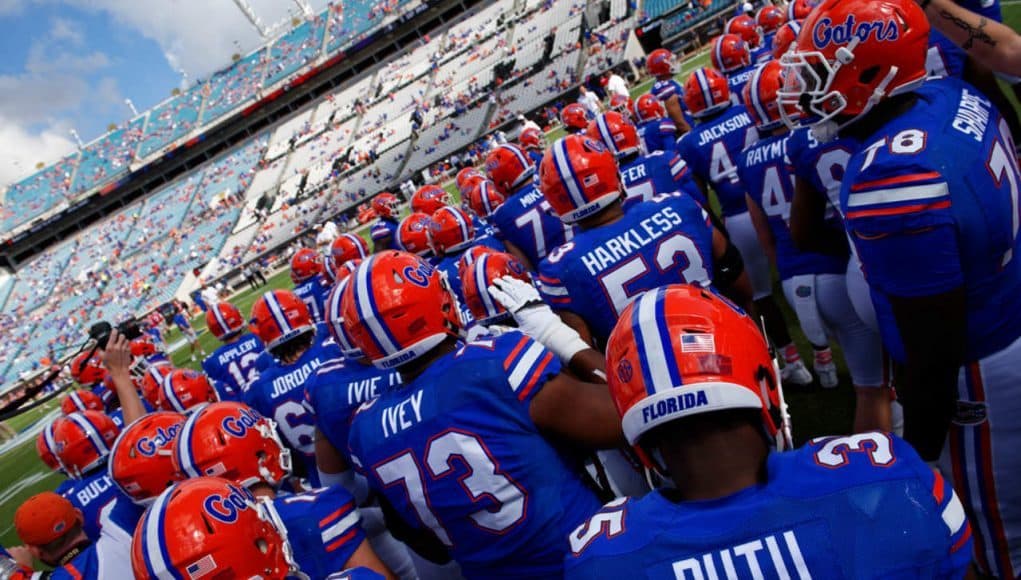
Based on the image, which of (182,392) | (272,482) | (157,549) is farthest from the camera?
(182,392)

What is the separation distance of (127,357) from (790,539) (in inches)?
244

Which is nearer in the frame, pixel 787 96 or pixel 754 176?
pixel 787 96

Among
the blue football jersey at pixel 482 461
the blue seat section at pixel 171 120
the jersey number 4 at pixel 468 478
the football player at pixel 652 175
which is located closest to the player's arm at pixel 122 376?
the blue football jersey at pixel 482 461

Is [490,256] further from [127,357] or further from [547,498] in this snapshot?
[127,357]

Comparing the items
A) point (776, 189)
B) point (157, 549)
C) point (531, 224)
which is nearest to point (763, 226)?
point (776, 189)

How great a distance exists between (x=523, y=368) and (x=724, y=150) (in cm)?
410

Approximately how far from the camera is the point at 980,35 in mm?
2723

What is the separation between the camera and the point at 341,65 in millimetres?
54906

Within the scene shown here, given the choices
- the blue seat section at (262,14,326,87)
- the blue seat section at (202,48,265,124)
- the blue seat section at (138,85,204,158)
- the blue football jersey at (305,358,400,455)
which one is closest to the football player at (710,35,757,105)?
the blue football jersey at (305,358,400,455)

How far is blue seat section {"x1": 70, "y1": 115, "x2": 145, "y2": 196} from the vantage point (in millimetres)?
54656

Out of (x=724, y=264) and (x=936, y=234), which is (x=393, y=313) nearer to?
(x=936, y=234)

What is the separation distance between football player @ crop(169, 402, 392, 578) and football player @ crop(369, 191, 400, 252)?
18.4 feet

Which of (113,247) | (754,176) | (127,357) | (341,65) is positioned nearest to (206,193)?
(113,247)

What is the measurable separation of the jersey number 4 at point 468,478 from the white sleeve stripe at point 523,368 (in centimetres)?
25
